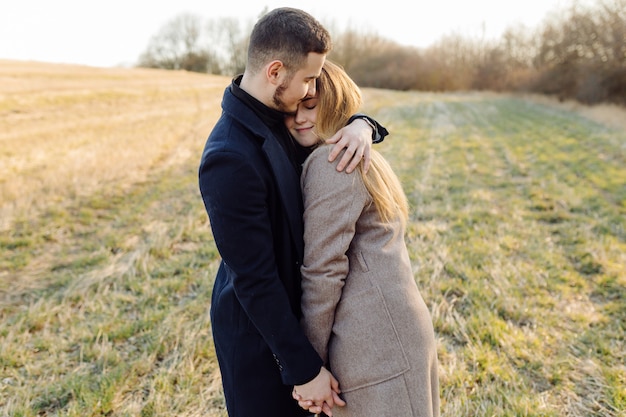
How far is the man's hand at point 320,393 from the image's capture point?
5.65 feet

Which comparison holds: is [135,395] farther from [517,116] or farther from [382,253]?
[517,116]

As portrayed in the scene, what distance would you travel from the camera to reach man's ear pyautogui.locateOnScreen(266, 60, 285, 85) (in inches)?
65.4

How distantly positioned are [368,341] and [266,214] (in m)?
0.60

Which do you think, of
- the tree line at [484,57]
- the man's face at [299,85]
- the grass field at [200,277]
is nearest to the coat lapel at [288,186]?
the man's face at [299,85]

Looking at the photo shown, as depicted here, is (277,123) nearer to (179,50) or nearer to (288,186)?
(288,186)

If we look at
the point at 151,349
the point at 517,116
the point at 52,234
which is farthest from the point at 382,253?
the point at 517,116

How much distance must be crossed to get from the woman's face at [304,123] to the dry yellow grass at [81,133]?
20.8ft

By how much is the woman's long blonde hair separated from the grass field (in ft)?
6.42

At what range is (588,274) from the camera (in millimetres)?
5367

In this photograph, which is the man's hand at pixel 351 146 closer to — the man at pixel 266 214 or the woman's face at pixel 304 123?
the man at pixel 266 214

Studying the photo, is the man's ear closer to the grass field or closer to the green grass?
the grass field

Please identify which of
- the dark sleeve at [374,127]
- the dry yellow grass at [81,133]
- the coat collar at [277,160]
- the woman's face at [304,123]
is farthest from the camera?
the dry yellow grass at [81,133]

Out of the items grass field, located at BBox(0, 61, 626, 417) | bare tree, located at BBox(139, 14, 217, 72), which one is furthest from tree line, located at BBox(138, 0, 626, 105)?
grass field, located at BBox(0, 61, 626, 417)

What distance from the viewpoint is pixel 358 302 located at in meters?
1.74
